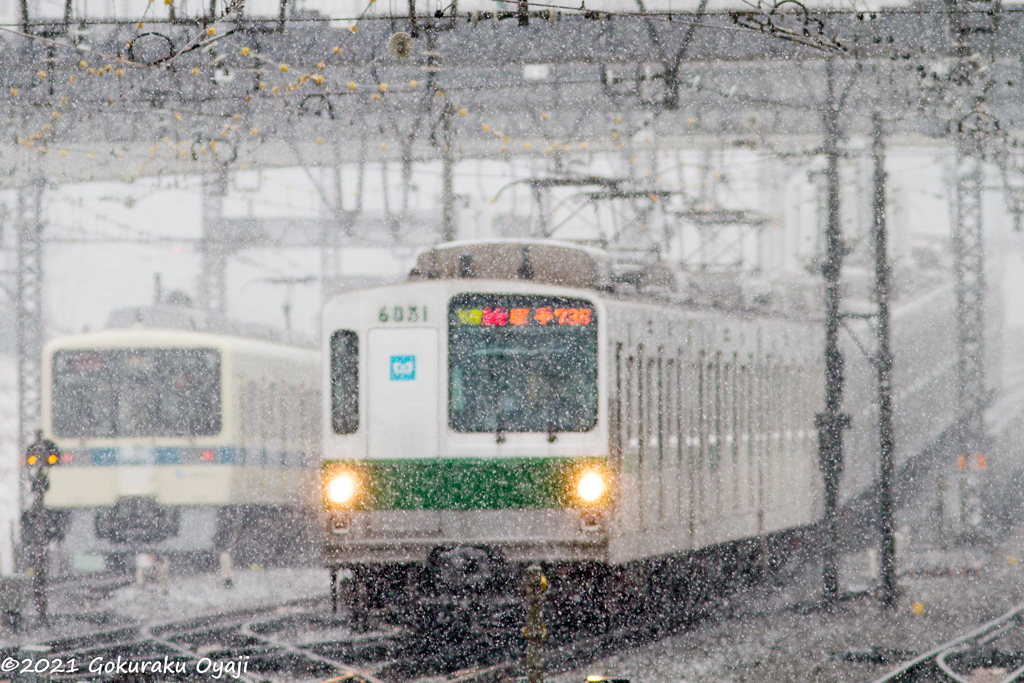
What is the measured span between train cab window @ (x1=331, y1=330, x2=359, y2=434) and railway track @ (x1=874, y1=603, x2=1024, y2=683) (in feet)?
13.5

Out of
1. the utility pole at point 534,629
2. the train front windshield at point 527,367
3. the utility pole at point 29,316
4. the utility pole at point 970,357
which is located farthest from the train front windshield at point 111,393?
the utility pole at point 970,357

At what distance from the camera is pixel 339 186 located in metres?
20.0

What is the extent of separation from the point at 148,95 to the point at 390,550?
1078 centimetres

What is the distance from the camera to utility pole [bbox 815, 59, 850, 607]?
13.9 m

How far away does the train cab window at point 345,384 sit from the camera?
10.6m

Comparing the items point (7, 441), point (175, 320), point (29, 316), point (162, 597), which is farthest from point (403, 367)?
point (7, 441)

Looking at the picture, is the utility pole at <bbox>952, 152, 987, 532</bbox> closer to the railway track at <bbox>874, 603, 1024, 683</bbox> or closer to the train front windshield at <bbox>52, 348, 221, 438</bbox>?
the railway track at <bbox>874, 603, 1024, 683</bbox>

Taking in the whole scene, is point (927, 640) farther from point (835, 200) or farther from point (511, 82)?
point (511, 82)

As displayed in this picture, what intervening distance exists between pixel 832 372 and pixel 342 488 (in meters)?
5.65

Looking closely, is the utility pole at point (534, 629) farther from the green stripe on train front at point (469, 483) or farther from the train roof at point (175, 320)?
the train roof at point (175, 320)

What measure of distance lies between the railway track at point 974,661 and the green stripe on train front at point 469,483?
2.57 m

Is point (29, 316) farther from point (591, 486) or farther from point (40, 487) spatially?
point (591, 486)

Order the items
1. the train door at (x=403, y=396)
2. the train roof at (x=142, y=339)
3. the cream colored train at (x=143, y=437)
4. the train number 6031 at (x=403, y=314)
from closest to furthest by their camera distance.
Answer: the train door at (x=403, y=396)
the train number 6031 at (x=403, y=314)
the cream colored train at (x=143, y=437)
the train roof at (x=142, y=339)

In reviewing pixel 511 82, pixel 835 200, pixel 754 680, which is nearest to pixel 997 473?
pixel 511 82
